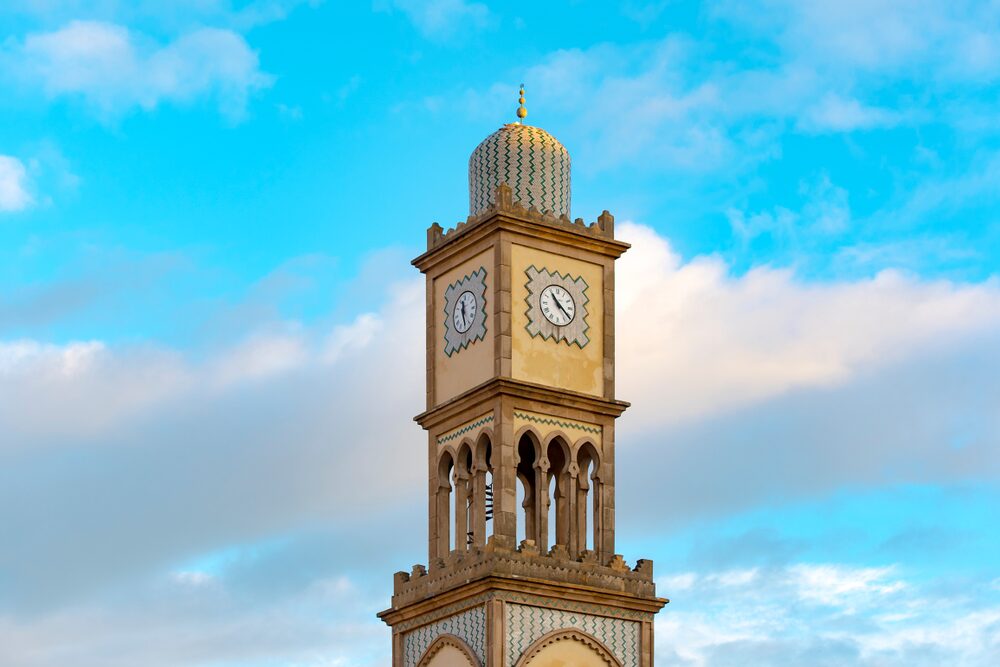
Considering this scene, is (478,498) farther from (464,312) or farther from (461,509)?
(464,312)

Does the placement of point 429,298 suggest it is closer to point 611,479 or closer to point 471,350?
point 471,350

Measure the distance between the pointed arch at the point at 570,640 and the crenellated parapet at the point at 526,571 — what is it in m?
1.38

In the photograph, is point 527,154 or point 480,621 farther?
point 527,154

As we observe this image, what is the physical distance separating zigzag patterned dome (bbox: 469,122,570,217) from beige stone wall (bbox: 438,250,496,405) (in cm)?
185

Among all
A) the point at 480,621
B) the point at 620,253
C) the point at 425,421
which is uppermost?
the point at 620,253

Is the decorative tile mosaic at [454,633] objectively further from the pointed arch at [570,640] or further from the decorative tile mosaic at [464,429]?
the decorative tile mosaic at [464,429]

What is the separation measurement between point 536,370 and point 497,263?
125 inches

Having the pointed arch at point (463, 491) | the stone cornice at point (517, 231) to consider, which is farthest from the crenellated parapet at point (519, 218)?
the pointed arch at point (463, 491)

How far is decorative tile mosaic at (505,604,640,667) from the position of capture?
71250mm

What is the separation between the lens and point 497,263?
74.2 metres

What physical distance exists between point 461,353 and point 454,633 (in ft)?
26.7

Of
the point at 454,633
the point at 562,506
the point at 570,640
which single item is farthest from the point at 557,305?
the point at 454,633

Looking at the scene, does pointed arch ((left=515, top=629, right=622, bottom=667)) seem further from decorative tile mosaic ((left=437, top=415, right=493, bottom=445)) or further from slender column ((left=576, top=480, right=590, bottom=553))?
decorative tile mosaic ((left=437, top=415, right=493, bottom=445))

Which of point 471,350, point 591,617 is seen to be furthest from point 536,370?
point 591,617
